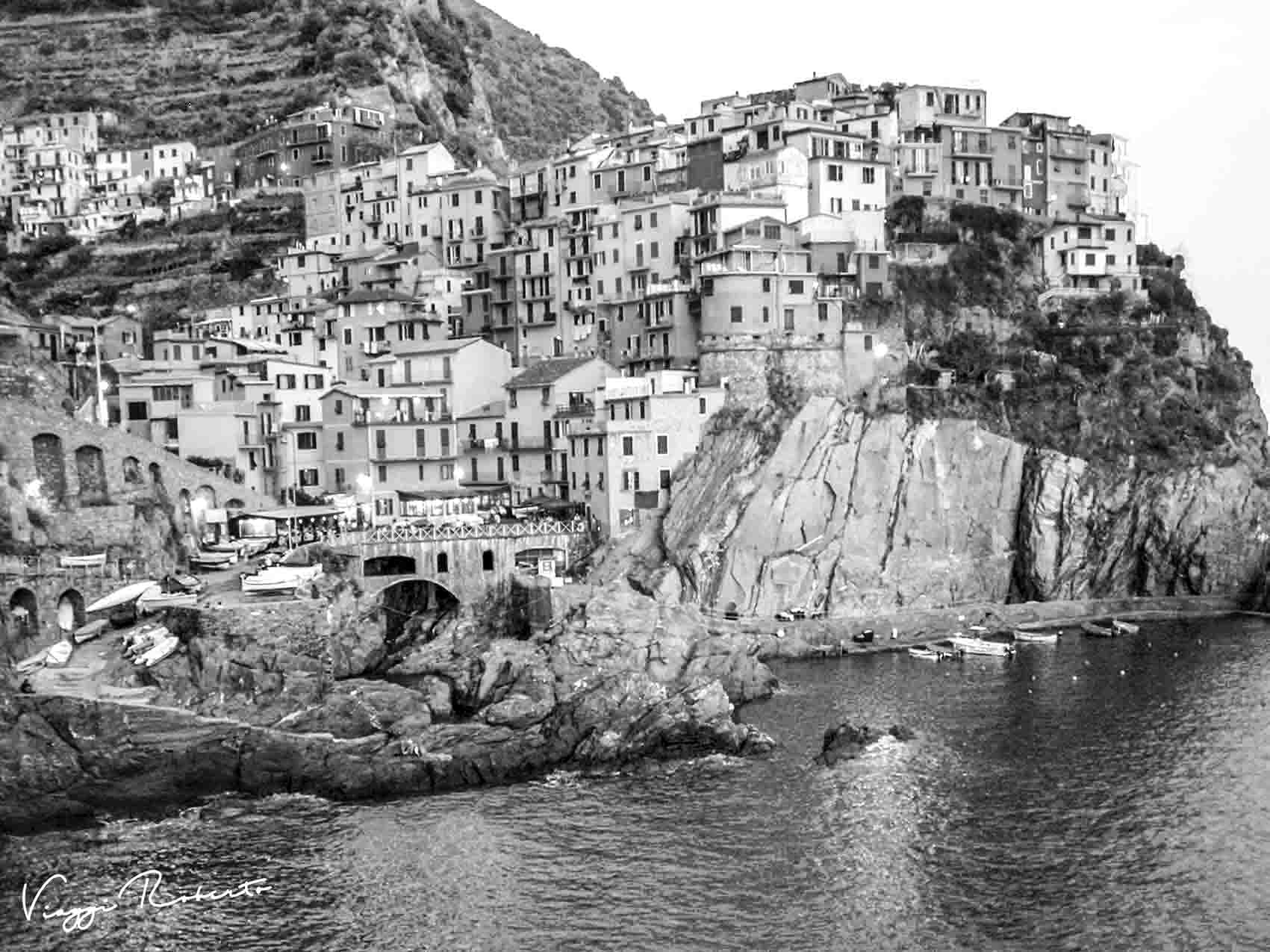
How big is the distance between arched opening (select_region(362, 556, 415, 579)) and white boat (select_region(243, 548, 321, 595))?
343 cm

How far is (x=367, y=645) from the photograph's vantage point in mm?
66250

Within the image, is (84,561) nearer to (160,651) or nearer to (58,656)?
(58,656)

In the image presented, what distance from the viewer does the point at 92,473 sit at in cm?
6969

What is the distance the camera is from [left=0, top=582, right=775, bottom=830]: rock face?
51.2 m

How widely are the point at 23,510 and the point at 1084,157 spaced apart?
6586 centimetres

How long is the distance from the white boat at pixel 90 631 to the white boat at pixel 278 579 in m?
5.48

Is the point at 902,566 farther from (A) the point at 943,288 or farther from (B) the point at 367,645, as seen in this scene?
(B) the point at 367,645

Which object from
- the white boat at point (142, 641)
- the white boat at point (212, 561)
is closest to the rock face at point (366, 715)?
the white boat at point (142, 641)

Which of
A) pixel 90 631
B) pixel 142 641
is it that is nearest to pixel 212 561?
pixel 90 631

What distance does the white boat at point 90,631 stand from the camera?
61094 mm

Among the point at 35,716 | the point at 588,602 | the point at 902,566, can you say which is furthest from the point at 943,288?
the point at 35,716

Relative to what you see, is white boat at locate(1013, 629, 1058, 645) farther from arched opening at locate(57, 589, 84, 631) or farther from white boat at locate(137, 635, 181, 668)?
arched opening at locate(57, 589, 84, 631)

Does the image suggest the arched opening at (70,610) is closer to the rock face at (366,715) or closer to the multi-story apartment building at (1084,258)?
the rock face at (366,715)
